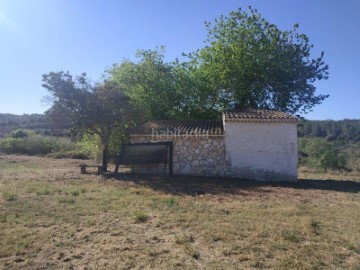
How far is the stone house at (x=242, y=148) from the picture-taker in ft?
51.1

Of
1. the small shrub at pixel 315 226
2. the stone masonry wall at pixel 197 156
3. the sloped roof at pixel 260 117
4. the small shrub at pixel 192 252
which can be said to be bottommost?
the small shrub at pixel 192 252

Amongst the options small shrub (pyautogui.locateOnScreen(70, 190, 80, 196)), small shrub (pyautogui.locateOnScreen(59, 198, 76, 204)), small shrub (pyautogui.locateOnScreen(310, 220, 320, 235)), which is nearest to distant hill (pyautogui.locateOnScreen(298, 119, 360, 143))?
small shrub (pyautogui.locateOnScreen(70, 190, 80, 196))

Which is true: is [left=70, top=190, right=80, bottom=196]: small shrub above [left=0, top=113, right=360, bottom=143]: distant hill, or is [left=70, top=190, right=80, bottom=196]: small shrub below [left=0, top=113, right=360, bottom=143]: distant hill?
below

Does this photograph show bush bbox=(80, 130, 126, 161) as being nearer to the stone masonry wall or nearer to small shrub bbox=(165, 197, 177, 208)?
the stone masonry wall

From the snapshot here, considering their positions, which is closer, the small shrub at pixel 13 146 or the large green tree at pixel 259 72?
the large green tree at pixel 259 72

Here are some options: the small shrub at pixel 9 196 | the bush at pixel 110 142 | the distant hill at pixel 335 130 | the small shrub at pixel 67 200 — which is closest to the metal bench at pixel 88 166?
the bush at pixel 110 142

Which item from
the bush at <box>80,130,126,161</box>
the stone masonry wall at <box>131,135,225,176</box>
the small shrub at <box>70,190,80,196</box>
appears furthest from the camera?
the bush at <box>80,130,126,161</box>

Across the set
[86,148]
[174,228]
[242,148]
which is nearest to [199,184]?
[242,148]

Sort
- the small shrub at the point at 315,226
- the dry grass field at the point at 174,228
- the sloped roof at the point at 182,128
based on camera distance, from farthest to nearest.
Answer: the sloped roof at the point at 182,128 < the small shrub at the point at 315,226 < the dry grass field at the point at 174,228

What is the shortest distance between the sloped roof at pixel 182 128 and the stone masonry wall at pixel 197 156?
29cm

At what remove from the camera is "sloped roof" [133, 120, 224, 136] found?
53.9 ft

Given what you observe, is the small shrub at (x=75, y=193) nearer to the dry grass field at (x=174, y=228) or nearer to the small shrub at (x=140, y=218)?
the dry grass field at (x=174, y=228)

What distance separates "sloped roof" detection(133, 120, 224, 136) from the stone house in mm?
51

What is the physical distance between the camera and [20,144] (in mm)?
30906
